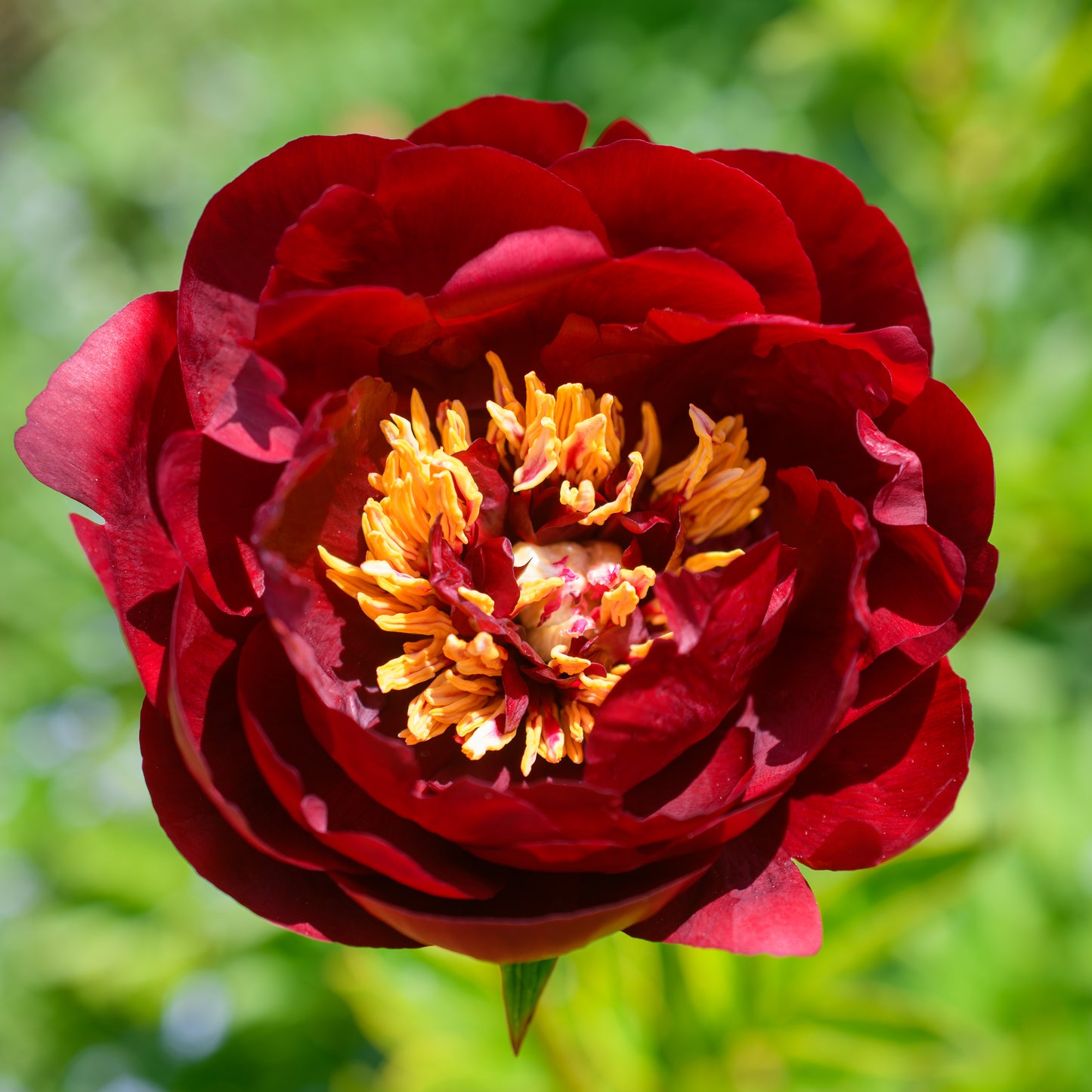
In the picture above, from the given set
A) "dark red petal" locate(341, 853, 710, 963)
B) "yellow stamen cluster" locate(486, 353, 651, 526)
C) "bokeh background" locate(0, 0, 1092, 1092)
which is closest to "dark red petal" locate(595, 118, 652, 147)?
"yellow stamen cluster" locate(486, 353, 651, 526)

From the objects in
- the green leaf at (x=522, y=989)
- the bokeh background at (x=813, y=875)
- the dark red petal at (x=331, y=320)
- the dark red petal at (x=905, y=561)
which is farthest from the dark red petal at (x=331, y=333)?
the bokeh background at (x=813, y=875)

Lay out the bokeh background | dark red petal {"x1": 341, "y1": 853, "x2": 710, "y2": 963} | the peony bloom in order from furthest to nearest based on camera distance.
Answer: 1. the bokeh background
2. the peony bloom
3. dark red petal {"x1": 341, "y1": 853, "x2": 710, "y2": 963}

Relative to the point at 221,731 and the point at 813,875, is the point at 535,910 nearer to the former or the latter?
the point at 221,731

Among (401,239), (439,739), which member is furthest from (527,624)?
(401,239)

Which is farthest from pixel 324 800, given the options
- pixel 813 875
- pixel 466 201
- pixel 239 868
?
pixel 813 875

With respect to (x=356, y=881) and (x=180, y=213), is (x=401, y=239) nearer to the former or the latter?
(x=356, y=881)

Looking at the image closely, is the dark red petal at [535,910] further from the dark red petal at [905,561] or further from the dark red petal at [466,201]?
the dark red petal at [466,201]

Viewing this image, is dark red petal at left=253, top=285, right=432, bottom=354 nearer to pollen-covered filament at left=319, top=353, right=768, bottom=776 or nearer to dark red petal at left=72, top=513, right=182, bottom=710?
pollen-covered filament at left=319, top=353, right=768, bottom=776
